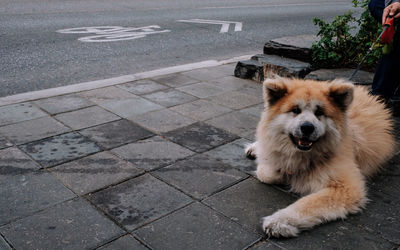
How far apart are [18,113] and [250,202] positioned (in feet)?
11.3

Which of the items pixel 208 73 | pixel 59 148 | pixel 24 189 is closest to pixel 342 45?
pixel 208 73

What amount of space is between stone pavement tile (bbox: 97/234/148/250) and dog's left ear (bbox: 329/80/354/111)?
1950 millimetres

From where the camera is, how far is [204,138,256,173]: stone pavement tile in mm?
4155

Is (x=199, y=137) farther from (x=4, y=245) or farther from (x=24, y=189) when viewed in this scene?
(x=4, y=245)

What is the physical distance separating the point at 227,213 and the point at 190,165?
36.6 inches

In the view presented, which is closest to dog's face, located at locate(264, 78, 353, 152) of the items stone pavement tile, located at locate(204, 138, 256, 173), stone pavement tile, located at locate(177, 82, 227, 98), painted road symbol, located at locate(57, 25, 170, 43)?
stone pavement tile, located at locate(204, 138, 256, 173)

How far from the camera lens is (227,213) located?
329 centimetres

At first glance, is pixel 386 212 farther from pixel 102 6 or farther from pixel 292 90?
pixel 102 6

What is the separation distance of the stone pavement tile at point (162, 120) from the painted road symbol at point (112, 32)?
5099 mm

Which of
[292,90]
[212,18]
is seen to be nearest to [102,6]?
[212,18]

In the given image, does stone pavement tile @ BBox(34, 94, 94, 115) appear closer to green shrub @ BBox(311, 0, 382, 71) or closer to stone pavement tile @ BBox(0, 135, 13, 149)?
stone pavement tile @ BBox(0, 135, 13, 149)

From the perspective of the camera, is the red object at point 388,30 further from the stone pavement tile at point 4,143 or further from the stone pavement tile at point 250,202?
the stone pavement tile at point 4,143

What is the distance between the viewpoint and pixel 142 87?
6668 millimetres

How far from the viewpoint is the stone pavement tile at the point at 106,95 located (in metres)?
6.01
